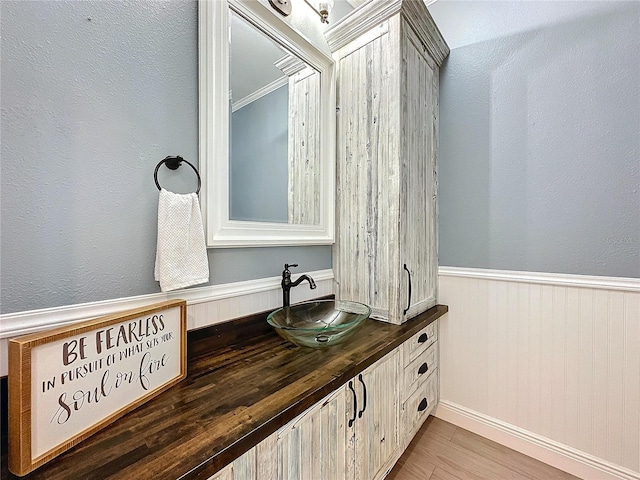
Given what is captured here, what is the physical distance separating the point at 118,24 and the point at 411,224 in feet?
4.74

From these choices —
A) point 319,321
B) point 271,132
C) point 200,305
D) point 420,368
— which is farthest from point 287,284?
point 420,368

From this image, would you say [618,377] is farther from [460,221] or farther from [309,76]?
[309,76]

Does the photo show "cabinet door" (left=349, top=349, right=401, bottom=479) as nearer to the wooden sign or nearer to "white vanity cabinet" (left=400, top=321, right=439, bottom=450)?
"white vanity cabinet" (left=400, top=321, right=439, bottom=450)

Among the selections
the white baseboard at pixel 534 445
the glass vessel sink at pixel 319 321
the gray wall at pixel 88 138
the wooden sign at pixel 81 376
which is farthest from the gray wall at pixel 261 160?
the white baseboard at pixel 534 445

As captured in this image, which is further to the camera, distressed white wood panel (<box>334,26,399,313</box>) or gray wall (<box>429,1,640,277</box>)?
distressed white wood panel (<box>334,26,399,313</box>)

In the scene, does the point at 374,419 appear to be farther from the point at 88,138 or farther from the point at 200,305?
the point at 88,138

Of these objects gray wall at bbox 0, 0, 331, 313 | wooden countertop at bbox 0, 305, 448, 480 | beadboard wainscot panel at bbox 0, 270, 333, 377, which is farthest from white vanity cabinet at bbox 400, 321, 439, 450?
gray wall at bbox 0, 0, 331, 313

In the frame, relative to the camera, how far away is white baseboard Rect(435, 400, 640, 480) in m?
1.40

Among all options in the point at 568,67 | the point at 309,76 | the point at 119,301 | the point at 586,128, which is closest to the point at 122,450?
the point at 119,301

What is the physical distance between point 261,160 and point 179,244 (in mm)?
581

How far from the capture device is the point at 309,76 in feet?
5.18

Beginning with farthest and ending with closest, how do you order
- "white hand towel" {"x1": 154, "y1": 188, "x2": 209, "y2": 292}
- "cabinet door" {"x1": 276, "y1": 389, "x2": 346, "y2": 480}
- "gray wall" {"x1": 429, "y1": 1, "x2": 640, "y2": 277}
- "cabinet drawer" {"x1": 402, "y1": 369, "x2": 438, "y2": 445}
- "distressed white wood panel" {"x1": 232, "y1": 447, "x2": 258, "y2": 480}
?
"cabinet drawer" {"x1": 402, "y1": 369, "x2": 438, "y2": 445} → "gray wall" {"x1": 429, "y1": 1, "x2": 640, "y2": 277} → "white hand towel" {"x1": 154, "y1": 188, "x2": 209, "y2": 292} → "cabinet door" {"x1": 276, "y1": 389, "x2": 346, "y2": 480} → "distressed white wood panel" {"x1": 232, "y1": 447, "x2": 258, "y2": 480}

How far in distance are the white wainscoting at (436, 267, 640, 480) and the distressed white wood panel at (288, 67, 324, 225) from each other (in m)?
1.04

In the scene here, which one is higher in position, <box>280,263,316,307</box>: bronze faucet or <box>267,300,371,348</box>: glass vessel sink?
<box>280,263,316,307</box>: bronze faucet
